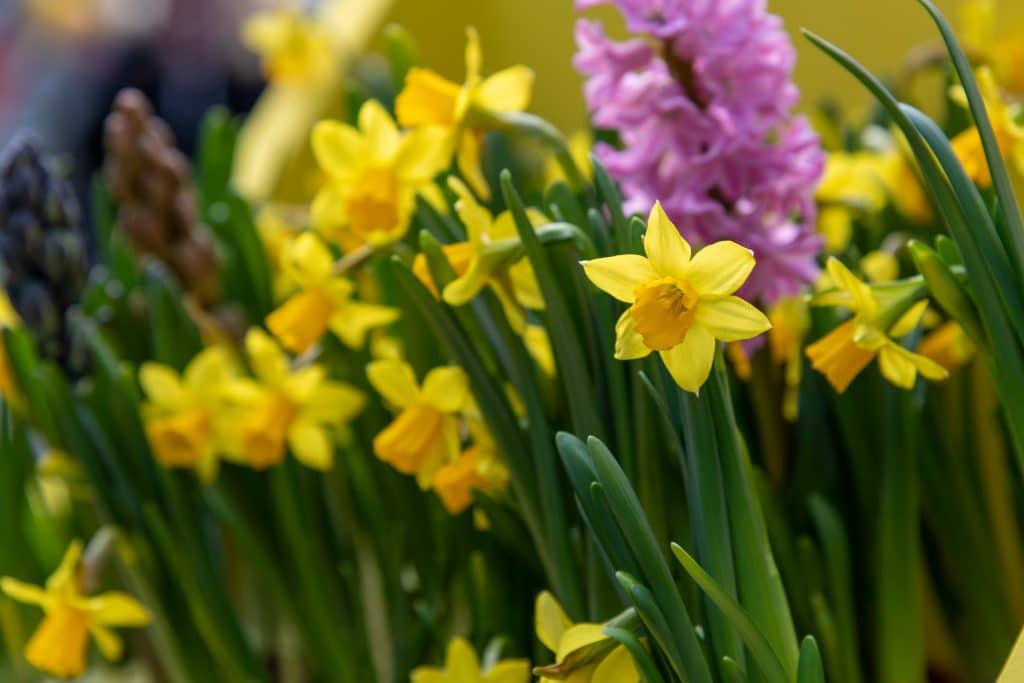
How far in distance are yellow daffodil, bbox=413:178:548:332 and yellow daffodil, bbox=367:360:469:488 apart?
0.18ft

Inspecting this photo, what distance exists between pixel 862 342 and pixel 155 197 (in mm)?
623

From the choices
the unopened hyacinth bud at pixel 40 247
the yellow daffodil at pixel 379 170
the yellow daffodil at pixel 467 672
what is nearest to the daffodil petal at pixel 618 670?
the yellow daffodil at pixel 467 672

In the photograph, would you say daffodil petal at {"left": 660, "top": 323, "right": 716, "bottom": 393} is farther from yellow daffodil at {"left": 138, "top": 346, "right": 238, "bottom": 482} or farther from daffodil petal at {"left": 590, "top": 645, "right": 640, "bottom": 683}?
yellow daffodil at {"left": 138, "top": 346, "right": 238, "bottom": 482}

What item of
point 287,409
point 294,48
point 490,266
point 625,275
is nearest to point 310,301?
point 287,409

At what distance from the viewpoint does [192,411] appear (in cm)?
91

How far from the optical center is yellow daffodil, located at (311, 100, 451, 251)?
0.74 meters

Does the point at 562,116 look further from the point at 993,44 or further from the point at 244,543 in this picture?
the point at 244,543

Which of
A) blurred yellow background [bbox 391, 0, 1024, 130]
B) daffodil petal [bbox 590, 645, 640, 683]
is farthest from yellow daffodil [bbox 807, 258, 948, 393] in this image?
blurred yellow background [bbox 391, 0, 1024, 130]

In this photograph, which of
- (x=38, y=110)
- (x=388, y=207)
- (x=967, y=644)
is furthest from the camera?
(x=38, y=110)

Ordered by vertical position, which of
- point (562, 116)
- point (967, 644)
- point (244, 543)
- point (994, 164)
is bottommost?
point (967, 644)

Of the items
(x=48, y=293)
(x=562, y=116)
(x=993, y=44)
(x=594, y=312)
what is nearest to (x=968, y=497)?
(x=594, y=312)

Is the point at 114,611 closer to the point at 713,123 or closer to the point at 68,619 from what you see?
the point at 68,619

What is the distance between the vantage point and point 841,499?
31.3 inches

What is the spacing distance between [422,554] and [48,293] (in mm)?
361
